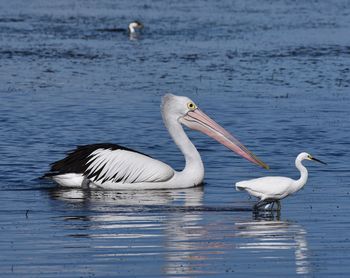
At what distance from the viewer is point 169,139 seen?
15.1 metres

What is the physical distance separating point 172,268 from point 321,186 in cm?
423

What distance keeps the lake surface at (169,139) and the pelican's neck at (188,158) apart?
18cm

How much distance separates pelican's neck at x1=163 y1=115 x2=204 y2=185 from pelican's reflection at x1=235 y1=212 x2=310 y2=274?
1854mm

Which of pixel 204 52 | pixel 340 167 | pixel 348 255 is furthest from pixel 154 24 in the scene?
pixel 348 255

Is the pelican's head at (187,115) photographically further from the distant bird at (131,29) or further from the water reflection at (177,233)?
the distant bird at (131,29)

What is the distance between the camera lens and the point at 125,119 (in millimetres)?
16594

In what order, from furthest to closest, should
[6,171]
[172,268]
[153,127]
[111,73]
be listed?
[111,73] < [153,127] < [6,171] < [172,268]

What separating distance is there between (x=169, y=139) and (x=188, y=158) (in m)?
2.91

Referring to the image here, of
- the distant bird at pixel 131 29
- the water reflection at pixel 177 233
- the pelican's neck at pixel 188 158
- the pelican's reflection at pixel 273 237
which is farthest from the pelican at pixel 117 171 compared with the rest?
the distant bird at pixel 131 29

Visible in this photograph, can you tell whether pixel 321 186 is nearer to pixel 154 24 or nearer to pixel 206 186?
pixel 206 186

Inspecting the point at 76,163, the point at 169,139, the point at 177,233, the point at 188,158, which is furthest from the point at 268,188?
the point at 169,139

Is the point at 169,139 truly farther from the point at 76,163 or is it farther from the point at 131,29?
the point at 131,29

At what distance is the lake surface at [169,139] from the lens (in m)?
8.25

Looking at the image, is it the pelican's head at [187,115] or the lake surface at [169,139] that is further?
the pelican's head at [187,115]
